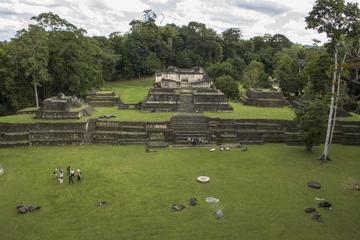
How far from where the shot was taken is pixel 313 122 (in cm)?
1747

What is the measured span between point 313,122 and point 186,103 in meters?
11.0

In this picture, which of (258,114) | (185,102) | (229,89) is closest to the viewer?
(258,114)

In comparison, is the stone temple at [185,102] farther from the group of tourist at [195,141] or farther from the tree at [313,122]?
the tree at [313,122]

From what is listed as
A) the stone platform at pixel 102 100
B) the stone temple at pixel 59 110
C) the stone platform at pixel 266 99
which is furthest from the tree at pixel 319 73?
the stone temple at pixel 59 110

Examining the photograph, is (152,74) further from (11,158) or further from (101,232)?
(101,232)

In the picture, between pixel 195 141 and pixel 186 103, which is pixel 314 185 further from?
pixel 186 103

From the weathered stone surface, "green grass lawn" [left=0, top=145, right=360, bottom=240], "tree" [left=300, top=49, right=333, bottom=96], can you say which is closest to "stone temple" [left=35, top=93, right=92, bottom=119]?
"green grass lawn" [left=0, top=145, right=360, bottom=240]

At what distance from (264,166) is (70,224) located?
982 cm

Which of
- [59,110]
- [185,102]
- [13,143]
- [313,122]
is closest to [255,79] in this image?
[185,102]

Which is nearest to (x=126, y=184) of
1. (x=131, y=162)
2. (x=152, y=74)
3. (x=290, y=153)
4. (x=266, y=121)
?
(x=131, y=162)

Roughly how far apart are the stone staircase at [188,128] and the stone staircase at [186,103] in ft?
8.40

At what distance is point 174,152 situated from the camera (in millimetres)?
17984

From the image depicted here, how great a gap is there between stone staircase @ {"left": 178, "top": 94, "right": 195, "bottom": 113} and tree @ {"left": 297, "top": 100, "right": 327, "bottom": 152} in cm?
926

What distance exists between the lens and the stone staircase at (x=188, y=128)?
779 inches
